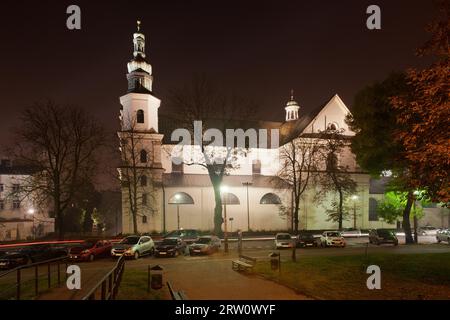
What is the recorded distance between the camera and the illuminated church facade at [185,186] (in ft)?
161

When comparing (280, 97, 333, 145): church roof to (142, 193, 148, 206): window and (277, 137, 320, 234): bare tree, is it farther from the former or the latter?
(142, 193, 148, 206): window

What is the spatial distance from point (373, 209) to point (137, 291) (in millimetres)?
51950

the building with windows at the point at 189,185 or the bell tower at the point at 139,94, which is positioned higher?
the bell tower at the point at 139,94

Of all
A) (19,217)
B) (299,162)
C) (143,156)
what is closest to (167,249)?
(143,156)

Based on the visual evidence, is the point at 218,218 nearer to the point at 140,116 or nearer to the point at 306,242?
the point at 306,242

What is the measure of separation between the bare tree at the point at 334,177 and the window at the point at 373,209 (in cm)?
599

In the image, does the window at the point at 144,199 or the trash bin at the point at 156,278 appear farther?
the window at the point at 144,199

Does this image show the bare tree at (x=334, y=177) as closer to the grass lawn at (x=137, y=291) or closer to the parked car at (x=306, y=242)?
the parked car at (x=306, y=242)

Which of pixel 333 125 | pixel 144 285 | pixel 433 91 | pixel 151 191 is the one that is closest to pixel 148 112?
pixel 151 191

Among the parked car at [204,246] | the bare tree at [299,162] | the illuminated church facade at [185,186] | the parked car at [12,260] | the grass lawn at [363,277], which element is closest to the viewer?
the grass lawn at [363,277]

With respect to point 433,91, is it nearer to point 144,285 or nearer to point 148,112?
point 144,285

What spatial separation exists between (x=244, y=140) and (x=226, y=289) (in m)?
42.0

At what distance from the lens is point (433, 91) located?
13047 millimetres

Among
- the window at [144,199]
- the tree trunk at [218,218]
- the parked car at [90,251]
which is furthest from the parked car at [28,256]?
the window at [144,199]
